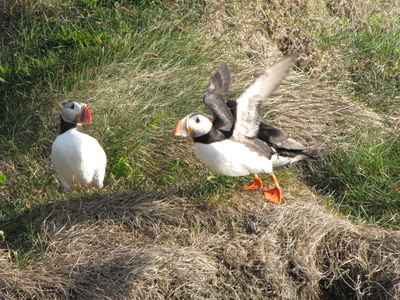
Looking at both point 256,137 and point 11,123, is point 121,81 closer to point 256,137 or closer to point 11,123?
point 11,123

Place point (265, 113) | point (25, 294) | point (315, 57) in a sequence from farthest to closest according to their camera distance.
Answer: point (315, 57), point (265, 113), point (25, 294)

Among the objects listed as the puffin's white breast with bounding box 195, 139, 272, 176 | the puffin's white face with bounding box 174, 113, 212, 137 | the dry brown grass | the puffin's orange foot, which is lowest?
the dry brown grass

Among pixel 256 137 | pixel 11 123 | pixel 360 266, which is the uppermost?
pixel 256 137

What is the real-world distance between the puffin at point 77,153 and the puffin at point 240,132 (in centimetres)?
67

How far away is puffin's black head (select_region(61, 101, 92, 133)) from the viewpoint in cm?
509

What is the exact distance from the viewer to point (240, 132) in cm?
504

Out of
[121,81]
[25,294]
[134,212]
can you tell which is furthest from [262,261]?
[121,81]

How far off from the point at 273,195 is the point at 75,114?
1540 millimetres

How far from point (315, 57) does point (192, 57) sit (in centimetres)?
130

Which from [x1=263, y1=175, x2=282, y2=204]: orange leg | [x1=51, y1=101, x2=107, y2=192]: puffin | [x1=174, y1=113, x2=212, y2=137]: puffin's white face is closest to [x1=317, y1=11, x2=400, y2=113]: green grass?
[x1=263, y1=175, x2=282, y2=204]: orange leg

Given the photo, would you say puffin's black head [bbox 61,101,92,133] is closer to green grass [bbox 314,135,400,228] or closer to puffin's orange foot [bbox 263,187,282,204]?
puffin's orange foot [bbox 263,187,282,204]

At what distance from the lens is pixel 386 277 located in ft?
14.9

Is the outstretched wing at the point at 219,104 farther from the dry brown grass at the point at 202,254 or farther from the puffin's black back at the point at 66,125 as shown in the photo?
the puffin's black back at the point at 66,125

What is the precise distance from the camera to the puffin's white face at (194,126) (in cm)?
478
